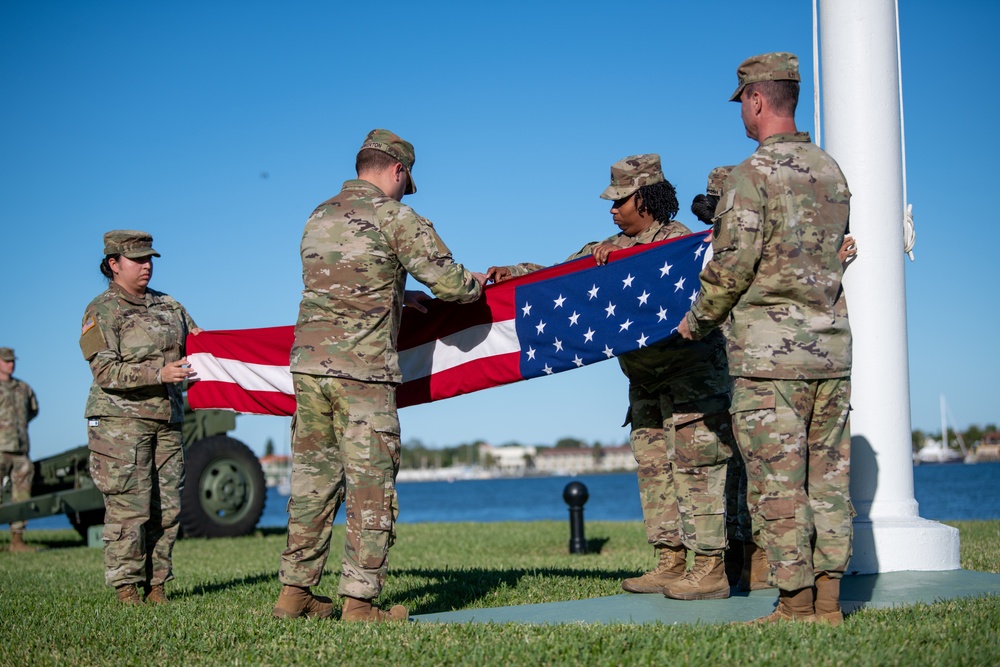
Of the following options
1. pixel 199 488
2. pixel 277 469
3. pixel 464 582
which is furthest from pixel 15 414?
pixel 277 469

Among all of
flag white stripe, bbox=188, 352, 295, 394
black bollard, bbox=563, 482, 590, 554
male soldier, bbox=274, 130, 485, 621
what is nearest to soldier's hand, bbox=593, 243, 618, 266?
male soldier, bbox=274, 130, 485, 621

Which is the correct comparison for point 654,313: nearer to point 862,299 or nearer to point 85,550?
point 862,299

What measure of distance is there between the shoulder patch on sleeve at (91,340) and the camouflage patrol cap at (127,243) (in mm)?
454

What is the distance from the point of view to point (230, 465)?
14.0 m

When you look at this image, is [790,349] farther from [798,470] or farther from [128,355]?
[128,355]

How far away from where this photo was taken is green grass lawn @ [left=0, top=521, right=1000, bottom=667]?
3.89 meters

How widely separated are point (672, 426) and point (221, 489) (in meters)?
9.76

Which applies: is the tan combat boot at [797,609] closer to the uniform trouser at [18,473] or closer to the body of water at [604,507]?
the body of water at [604,507]

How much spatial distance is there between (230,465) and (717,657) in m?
11.1

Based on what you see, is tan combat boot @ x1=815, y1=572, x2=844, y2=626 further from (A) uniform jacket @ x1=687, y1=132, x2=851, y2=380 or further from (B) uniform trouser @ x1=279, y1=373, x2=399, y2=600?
(B) uniform trouser @ x1=279, y1=373, x2=399, y2=600

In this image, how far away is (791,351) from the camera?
4434mm

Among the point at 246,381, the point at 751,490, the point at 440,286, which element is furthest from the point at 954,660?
the point at 246,381

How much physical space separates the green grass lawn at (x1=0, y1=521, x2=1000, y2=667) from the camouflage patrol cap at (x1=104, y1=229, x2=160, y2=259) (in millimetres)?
2187

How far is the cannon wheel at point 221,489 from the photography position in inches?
537
